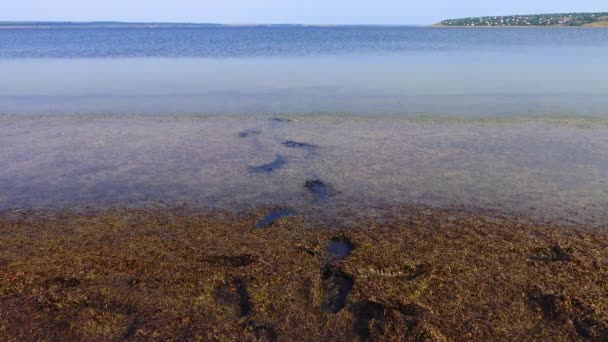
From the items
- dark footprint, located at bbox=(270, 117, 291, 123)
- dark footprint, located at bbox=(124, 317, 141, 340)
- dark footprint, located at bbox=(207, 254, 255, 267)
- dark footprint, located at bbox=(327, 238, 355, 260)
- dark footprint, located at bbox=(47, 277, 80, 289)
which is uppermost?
dark footprint, located at bbox=(270, 117, 291, 123)

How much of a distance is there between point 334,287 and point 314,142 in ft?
15.6

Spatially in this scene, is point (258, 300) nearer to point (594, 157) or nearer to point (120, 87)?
point (594, 157)

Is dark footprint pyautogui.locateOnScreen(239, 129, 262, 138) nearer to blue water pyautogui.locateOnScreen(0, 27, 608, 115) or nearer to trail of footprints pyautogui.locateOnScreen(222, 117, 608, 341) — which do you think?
blue water pyautogui.locateOnScreen(0, 27, 608, 115)

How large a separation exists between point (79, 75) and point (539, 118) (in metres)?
15.2

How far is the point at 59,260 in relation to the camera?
4.54m

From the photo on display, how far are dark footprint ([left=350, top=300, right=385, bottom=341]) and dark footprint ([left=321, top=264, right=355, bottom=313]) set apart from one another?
0.45 ft

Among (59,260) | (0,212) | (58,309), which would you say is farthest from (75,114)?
(58,309)

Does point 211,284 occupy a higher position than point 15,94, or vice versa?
point 15,94

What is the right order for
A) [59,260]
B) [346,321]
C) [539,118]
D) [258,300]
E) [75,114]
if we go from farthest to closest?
[75,114]
[539,118]
[59,260]
[258,300]
[346,321]

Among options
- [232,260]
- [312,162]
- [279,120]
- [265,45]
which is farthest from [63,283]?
[265,45]

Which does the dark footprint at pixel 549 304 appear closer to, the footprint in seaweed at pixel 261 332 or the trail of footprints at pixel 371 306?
the trail of footprints at pixel 371 306

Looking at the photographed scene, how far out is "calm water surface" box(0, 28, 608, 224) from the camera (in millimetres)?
6238

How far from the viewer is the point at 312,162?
752cm

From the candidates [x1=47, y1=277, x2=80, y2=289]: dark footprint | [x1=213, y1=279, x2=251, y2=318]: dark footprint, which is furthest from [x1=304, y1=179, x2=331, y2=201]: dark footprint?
[x1=47, y1=277, x2=80, y2=289]: dark footprint
